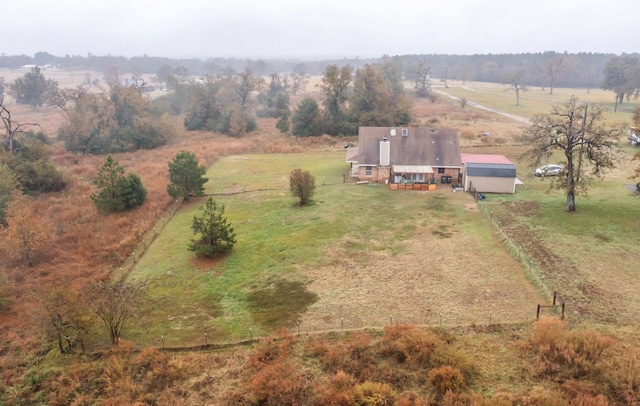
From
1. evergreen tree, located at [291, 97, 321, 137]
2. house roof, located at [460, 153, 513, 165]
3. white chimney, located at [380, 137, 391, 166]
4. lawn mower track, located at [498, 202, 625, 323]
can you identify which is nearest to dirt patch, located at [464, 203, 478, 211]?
lawn mower track, located at [498, 202, 625, 323]

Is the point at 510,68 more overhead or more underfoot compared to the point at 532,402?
more overhead

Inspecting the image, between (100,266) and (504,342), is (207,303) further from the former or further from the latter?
(504,342)

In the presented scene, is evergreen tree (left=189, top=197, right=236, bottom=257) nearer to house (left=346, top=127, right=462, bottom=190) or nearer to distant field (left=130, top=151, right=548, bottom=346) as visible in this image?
distant field (left=130, top=151, right=548, bottom=346)

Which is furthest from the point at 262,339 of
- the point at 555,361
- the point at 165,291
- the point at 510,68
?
the point at 510,68

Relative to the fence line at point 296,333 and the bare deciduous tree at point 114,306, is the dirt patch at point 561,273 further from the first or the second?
the bare deciduous tree at point 114,306

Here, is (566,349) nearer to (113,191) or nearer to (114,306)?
(114,306)

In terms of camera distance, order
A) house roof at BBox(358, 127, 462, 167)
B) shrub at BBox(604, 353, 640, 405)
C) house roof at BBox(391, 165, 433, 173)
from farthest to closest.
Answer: house roof at BBox(358, 127, 462, 167), house roof at BBox(391, 165, 433, 173), shrub at BBox(604, 353, 640, 405)
